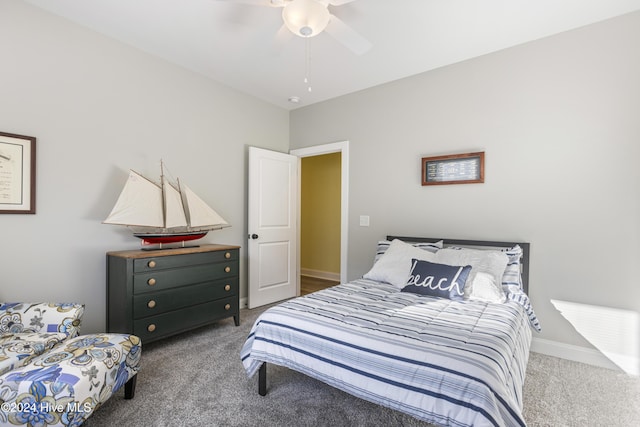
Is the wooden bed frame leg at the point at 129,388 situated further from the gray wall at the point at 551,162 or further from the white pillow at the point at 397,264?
the gray wall at the point at 551,162

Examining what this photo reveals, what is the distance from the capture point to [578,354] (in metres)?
2.60

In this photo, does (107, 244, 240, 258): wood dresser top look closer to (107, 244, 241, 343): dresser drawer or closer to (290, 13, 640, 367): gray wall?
(107, 244, 241, 343): dresser drawer

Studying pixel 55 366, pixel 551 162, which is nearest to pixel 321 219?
pixel 551 162

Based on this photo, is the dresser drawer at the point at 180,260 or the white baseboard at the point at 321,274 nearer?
the dresser drawer at the point at 180,260

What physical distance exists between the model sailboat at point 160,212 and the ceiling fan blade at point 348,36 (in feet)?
6.41

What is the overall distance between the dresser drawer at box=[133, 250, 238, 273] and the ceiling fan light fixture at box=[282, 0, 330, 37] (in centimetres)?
211

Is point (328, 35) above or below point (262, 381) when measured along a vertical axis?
above

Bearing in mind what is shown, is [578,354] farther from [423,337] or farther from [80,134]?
[80,134]

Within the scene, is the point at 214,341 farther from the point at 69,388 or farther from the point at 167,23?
the point at 167,23

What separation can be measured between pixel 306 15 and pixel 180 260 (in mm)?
2226

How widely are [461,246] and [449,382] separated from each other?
1982mm

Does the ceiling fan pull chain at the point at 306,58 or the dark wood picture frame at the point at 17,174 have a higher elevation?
the ceiling fan pull chain at the point at 306,58

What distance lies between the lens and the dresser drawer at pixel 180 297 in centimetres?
260

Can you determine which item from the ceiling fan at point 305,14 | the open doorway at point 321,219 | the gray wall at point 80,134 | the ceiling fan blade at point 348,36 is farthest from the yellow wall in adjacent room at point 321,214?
the ceiling fan at point 305,14
